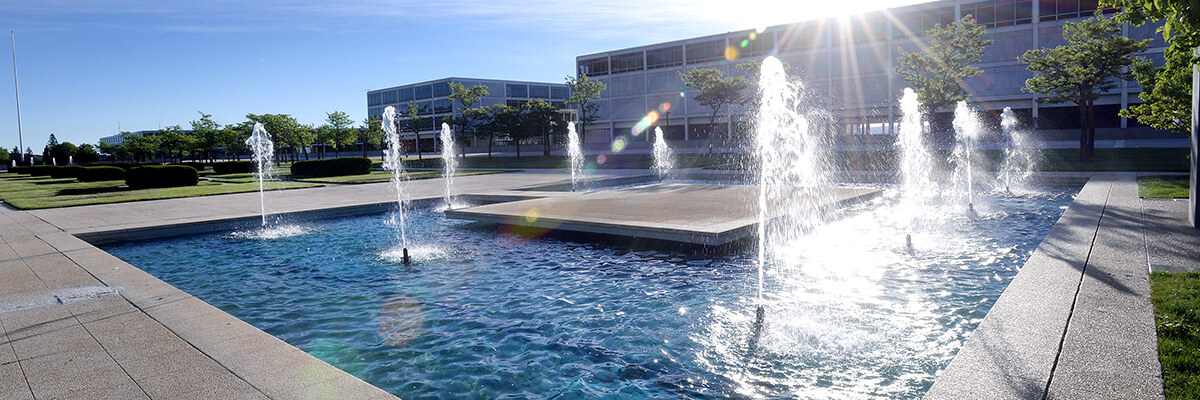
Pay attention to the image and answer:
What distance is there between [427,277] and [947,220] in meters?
9.31

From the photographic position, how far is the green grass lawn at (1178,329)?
3617mm

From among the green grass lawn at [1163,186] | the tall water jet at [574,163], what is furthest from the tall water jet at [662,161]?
the green grass lawn at [1163,186]

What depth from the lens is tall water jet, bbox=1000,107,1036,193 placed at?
2039 cm

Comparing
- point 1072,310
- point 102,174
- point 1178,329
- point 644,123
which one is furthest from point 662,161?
point 1178,329

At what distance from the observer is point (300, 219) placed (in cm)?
1360

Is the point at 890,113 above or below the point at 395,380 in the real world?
above

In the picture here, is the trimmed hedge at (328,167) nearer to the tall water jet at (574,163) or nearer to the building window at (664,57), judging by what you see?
the tall water jet at (574,163)

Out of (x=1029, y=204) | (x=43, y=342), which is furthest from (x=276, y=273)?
(x=1029, y=204)

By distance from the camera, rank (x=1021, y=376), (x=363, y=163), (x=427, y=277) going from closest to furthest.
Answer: (x=1021, y=376), (x=427, y=277), (x=363, y=163)

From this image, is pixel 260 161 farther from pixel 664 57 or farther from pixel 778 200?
pixel 664 57

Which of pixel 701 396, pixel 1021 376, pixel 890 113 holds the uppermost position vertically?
pixel 890 113

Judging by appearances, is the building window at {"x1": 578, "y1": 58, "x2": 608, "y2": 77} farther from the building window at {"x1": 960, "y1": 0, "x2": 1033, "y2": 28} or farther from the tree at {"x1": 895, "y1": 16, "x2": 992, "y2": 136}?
the tree at {"x1": 895, "y1": 16, "x2": 992, "y2": 136}

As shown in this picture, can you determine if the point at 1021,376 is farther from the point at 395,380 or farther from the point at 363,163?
the point at 363,163

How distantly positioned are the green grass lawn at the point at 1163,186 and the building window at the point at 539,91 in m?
84.9
